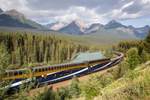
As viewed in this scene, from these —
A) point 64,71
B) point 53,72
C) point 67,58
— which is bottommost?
point 67,58

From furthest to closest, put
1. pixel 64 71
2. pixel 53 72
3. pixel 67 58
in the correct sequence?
pixel 67 58 < pixel 64 71 < pixel 53 72

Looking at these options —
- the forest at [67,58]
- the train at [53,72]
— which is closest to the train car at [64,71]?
the train at [53,72]

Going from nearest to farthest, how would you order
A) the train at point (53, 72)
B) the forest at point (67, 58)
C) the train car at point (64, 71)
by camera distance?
the forest at point (67, 58)
the train at point (53, 72)
the train car at point (64, 71)

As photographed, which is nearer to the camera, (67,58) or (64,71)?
(64,71)

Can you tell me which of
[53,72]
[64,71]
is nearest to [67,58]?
[64,71]

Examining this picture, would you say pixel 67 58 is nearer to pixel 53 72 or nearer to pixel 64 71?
pixel 64 71

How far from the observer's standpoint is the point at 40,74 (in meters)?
20.9

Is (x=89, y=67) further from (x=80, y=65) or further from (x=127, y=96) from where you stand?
(x=127, y=96)

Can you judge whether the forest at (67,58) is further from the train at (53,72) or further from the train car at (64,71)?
the train car at (64,71)

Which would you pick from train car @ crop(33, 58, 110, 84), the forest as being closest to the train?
train car @ crop(33, 58, 110, 84)

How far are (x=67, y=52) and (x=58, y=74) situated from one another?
4818 cm

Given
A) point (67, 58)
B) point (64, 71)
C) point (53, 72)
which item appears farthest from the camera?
point (67, 58)

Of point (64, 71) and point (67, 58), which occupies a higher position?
point (64, 71)

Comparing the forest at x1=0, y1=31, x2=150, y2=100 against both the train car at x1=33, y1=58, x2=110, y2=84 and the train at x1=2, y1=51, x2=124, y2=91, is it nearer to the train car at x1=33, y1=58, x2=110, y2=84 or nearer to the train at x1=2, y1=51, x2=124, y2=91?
the train at x1=2, y1=51, x2=124, y2=91
